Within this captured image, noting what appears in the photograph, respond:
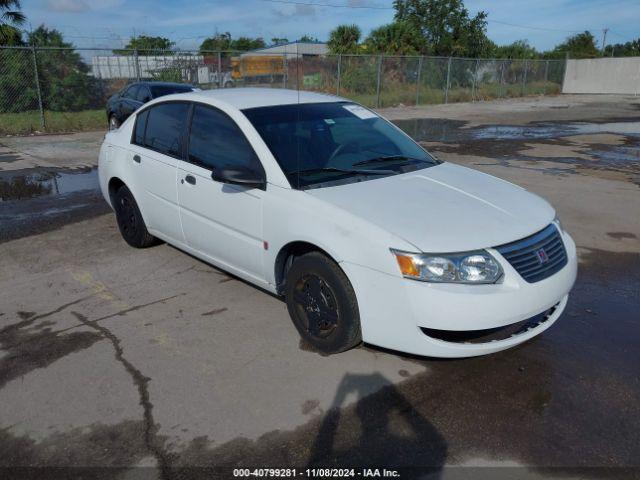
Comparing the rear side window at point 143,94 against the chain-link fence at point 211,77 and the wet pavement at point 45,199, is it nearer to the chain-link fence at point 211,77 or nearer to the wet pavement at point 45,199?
the wet pavement at point 45,199

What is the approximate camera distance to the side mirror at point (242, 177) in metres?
3.71

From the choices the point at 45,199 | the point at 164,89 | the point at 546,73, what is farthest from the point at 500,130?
the point at 546,73

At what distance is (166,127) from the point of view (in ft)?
16.1

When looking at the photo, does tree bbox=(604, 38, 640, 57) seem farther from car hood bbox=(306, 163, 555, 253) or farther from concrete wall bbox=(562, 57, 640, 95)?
car hood bbox=(306, 163, 555, 253)

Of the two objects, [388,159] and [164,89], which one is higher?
[164,89]

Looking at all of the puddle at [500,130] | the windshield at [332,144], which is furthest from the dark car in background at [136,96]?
the windshield at [332,144]

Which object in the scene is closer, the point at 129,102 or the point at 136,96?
the point at 136,96

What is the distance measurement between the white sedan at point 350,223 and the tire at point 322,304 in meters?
0.01

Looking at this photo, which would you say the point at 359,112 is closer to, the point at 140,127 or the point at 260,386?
the point at 140,127

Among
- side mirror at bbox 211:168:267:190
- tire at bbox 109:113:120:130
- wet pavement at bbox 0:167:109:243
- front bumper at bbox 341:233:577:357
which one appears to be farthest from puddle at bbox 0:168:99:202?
front bumper at bbox 341:233:577:357

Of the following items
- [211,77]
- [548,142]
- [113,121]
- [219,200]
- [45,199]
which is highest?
[211,77]

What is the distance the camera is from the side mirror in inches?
146

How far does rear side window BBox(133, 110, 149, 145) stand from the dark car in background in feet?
25.8

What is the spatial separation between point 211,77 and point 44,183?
13.8 metres
